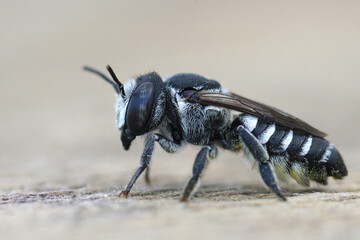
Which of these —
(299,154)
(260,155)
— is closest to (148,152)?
(260,155)

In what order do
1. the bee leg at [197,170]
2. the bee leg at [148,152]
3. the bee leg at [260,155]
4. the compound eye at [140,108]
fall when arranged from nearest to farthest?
the bee leg at [197,170] < the bee leg at [260,155] < the bee leg at [148,152] < the compound eye at [140,108]

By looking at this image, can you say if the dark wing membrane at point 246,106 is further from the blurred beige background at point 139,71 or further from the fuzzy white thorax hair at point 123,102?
the blurred beige background at point 139,71

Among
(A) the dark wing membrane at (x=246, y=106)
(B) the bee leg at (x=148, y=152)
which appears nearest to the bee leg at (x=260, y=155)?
(A) the dark wing membrane at (x=246, y=106)

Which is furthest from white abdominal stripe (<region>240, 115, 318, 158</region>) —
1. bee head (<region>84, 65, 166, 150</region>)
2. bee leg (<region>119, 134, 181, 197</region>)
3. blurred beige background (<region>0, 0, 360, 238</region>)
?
bee head (<region>84, 65, 166, 150</region>)

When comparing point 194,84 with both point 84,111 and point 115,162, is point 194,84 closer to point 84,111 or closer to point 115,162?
point 115,162

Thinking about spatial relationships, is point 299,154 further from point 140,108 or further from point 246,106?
point 140,108

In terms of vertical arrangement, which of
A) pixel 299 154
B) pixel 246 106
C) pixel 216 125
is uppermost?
pixel 246 106
